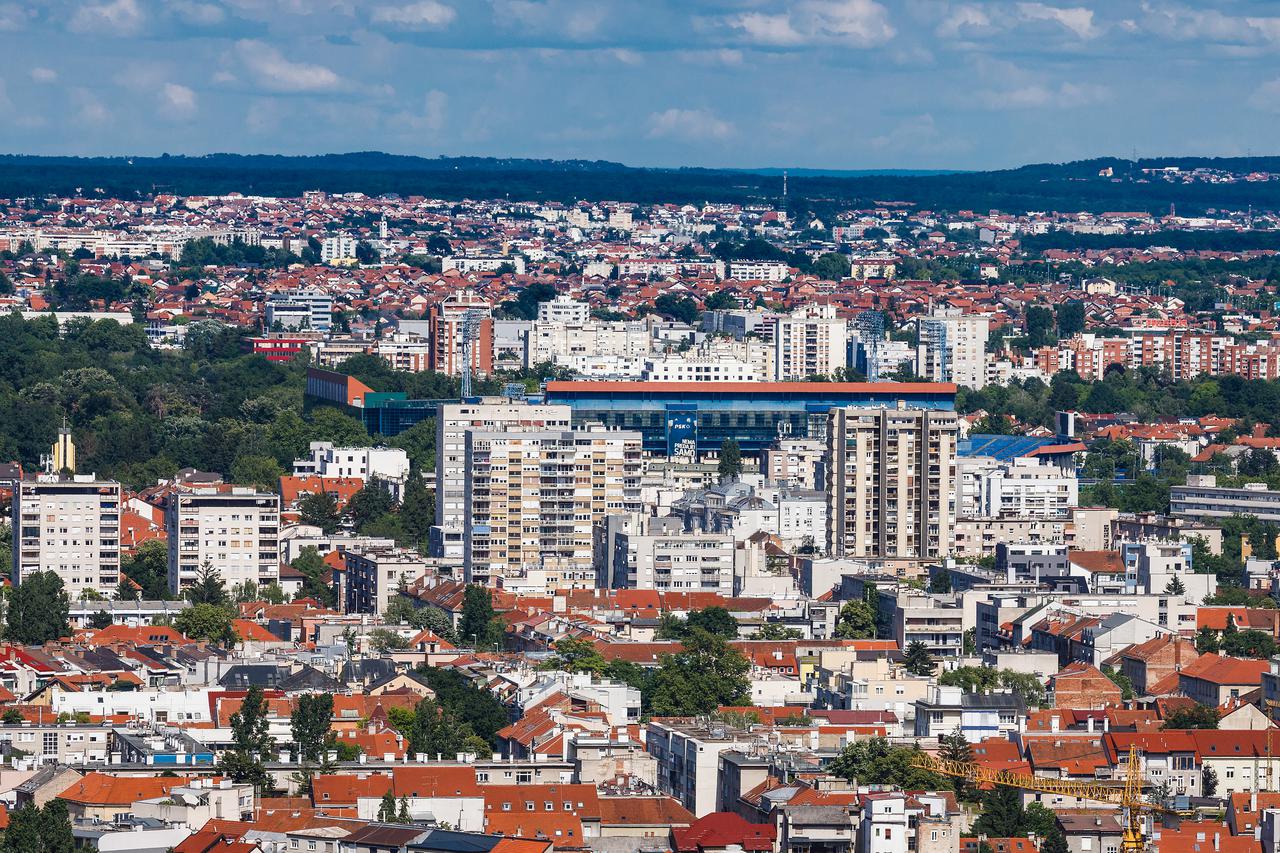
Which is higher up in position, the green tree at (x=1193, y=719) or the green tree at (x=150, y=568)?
the green tree at (x=1193, y=719)

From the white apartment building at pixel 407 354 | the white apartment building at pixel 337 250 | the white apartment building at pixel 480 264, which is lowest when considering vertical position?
the white apartment building at pixel 407 354

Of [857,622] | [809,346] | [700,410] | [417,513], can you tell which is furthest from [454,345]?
[857,622]

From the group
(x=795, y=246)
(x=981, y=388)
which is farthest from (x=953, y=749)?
(x=795, y=246)

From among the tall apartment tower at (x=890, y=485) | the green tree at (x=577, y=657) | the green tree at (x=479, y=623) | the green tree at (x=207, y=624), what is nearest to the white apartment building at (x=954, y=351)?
the tall apartment tower at (x=890, y=485)

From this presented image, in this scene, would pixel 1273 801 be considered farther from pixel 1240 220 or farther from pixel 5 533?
pixel 1240 220

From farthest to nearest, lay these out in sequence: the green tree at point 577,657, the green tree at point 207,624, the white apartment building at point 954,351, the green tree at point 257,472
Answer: the white apartment building at point 954,351, the green tree at point 257,472, the green tree at point 207,624, the green tree at point 577,657

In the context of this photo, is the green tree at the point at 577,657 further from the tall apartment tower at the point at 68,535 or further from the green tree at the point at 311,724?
the tall apartment tower at the point at 68,535

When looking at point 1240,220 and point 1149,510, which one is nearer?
point 1149,510
